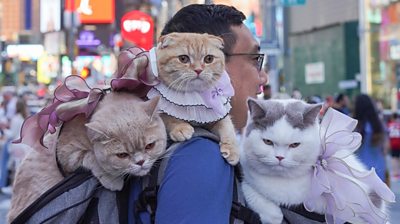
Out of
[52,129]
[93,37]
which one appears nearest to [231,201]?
[52,129]

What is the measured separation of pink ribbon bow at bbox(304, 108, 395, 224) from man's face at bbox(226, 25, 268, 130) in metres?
0.39

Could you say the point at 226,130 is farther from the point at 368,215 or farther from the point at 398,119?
the point at 398,119

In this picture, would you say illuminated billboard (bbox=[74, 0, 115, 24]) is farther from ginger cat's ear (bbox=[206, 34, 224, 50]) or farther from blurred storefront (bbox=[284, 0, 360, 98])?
ginger cat's ear (bbox=[206, 34, 224, 50])

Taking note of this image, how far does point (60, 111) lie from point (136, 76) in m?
0.27

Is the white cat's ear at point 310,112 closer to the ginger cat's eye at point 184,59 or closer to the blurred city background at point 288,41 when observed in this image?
the ginger cat's eye at point 184,59

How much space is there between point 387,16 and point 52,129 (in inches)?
1035

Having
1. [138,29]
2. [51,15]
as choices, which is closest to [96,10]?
[51,15]

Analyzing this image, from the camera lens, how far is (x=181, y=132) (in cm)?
208

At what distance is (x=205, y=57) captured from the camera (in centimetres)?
220

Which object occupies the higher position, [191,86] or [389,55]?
[389,55]

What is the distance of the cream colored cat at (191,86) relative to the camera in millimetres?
2158

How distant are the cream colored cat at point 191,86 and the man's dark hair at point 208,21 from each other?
23cm

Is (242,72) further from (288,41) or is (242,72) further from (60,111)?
(288,41)

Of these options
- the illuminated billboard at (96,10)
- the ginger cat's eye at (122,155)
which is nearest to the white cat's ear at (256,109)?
the ginger cat's eye at (122,155)
